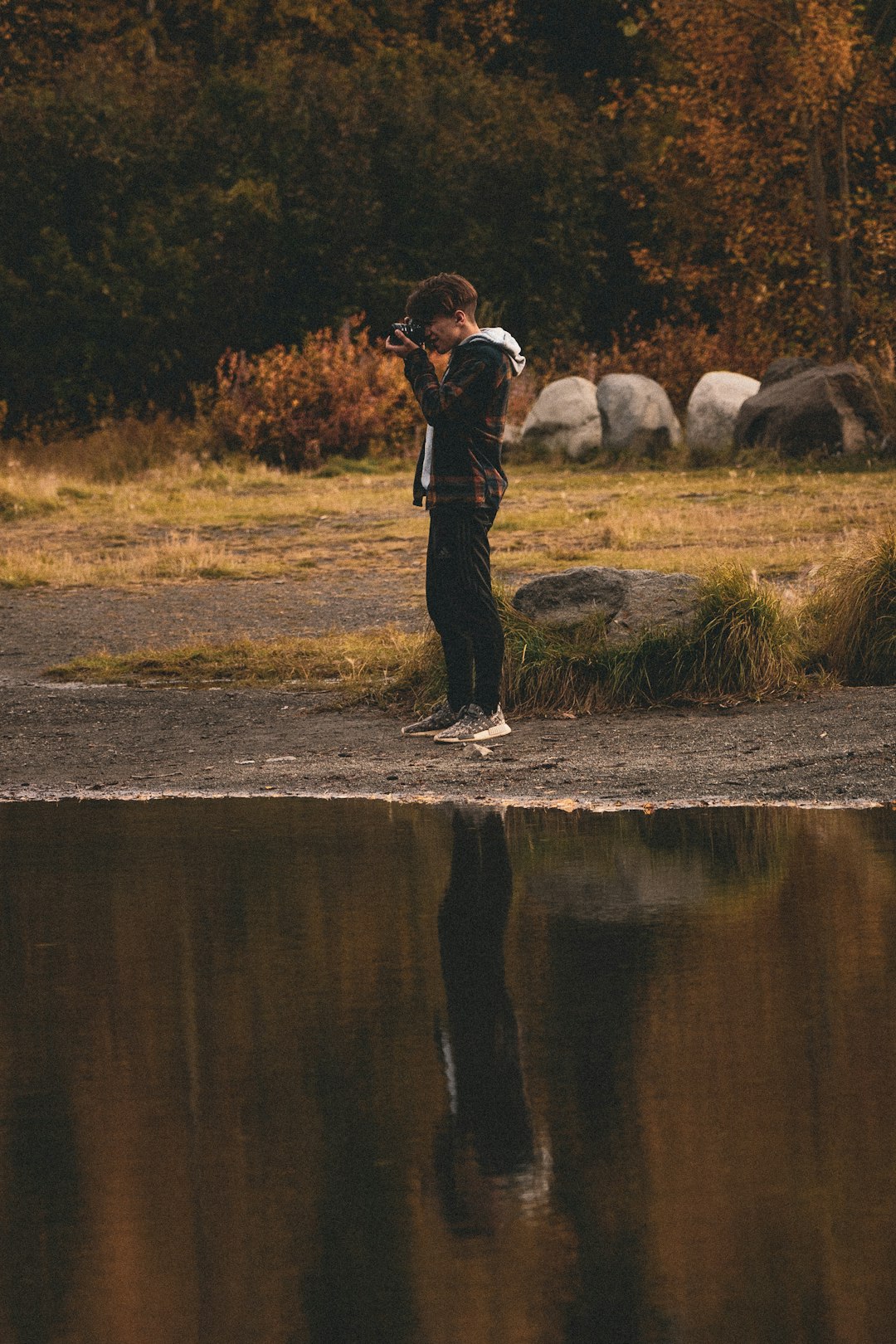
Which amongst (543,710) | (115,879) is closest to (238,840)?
(115,879)

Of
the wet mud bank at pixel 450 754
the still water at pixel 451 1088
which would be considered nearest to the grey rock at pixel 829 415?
the wet mud bank at pixel 450 754

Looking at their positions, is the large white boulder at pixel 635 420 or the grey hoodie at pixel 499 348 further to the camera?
Result: the large white boulder at pixel 635 420

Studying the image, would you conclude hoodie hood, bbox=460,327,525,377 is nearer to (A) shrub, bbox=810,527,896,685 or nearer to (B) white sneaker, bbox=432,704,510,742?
(B) white sneaker, bbox=432,704,510,742

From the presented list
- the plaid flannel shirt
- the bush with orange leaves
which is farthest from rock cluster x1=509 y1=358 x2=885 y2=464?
the plaid flannel shirt

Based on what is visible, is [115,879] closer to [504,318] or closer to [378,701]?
[378,701]

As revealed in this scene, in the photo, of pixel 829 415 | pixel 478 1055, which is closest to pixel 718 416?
pixel 829 415

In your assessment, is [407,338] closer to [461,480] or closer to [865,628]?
[461,480]

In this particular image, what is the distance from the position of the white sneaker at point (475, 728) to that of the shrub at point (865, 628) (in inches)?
81.6

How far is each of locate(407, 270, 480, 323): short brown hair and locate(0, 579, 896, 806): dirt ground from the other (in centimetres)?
188

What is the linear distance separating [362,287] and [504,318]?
8.64ft

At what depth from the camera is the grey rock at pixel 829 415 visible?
25594 mm

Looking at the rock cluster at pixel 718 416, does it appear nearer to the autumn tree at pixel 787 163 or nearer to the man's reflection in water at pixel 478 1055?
the autumn tree at pixel 787 163

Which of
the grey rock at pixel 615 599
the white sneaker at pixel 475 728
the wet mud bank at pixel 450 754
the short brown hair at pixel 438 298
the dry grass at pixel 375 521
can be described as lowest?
the wet mud bank at pixel 450 754

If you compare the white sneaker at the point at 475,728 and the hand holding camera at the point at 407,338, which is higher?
the hand holding camera at the point at 407,338
